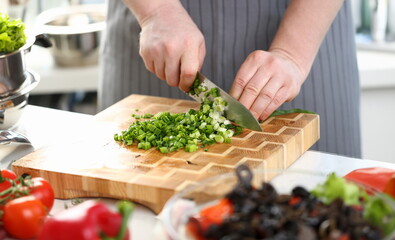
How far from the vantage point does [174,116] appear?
1.43 metres

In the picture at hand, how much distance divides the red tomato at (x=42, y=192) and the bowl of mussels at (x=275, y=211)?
266 millimetres

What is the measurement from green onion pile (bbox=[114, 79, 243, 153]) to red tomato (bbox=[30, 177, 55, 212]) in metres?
0.27

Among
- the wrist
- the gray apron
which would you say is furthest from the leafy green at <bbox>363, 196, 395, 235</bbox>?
the gray apron

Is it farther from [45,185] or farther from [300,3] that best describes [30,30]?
[300,3]

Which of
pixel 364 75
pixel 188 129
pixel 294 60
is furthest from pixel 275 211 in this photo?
pixel 364 75

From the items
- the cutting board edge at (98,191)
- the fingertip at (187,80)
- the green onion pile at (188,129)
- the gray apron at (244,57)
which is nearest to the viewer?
the cutting board edge at (98,191)

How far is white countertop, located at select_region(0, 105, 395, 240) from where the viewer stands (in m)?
1.10

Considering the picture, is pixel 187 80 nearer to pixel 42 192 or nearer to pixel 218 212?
pixel 42 192

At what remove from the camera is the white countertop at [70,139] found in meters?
1.10

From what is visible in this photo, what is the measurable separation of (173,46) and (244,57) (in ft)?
1.15

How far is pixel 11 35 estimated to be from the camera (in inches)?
53.7

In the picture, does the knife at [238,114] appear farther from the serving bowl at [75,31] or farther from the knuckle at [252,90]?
the serving bowl at [75,31]

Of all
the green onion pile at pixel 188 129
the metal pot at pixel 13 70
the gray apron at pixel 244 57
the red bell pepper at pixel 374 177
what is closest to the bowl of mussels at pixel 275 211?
the red bell pepper at pixel 374 177

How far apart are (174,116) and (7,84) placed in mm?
354
